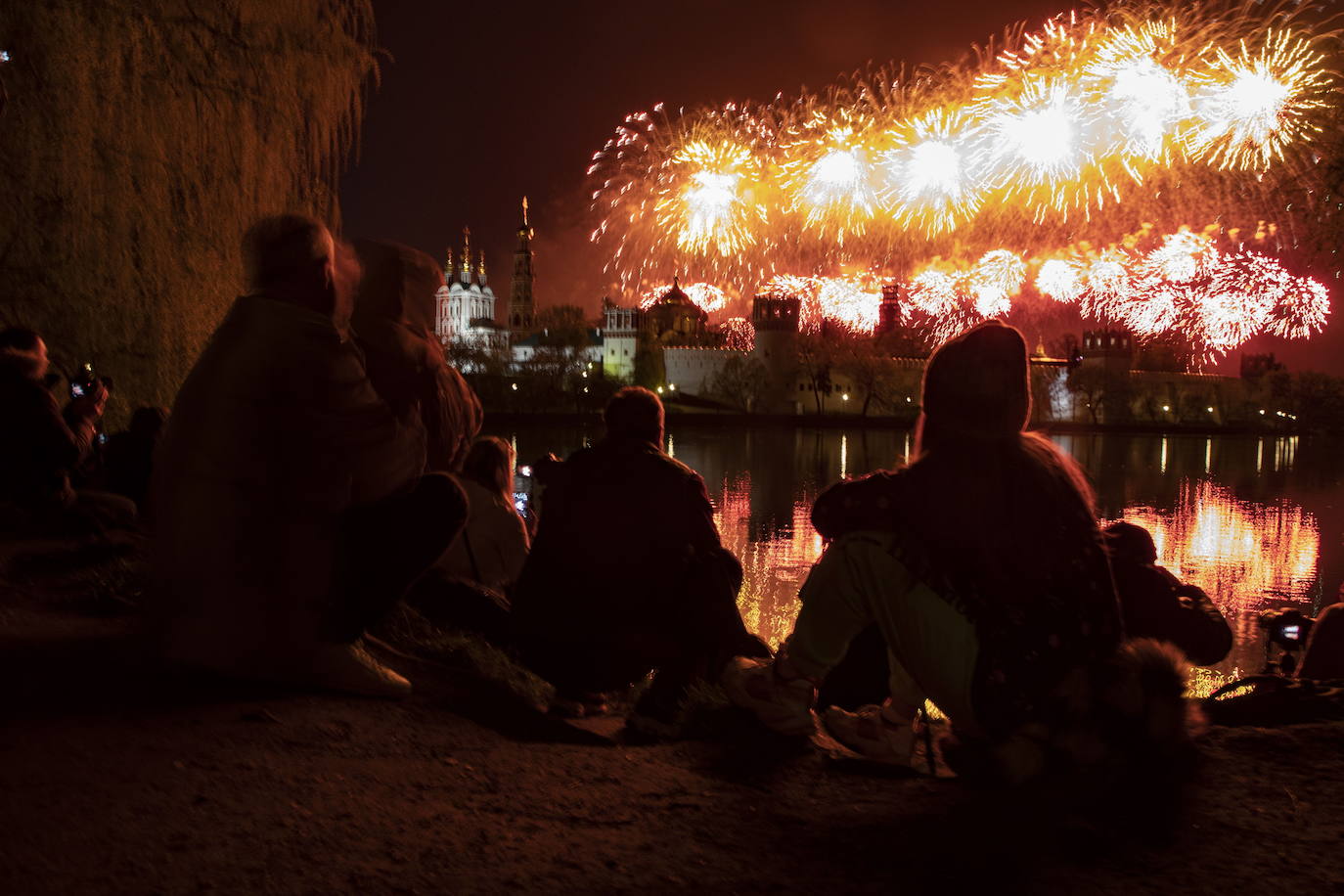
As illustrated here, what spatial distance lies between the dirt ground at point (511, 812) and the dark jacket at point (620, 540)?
1.75 ft

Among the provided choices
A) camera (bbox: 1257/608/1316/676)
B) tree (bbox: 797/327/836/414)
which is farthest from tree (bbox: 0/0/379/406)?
tree (bbox: 797/327/836/414)

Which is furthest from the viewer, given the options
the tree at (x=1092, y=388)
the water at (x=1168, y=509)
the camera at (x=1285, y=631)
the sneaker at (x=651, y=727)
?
the tree at (x=1092, y=388)

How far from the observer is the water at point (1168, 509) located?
1591cm

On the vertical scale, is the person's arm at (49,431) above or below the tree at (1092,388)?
below

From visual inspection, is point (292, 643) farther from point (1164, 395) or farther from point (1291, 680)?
point (1164, 395)

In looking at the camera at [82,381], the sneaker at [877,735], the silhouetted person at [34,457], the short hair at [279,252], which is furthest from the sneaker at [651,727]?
the camera at [82,381]

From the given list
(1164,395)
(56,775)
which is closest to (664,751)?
(56,775)

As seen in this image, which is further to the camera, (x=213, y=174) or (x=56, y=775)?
(x=213, y=174)

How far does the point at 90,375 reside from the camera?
6867 millimetres

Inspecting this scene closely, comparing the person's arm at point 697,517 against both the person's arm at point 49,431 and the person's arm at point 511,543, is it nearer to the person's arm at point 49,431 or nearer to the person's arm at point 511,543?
the person's arm at point 511,543

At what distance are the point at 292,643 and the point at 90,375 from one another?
5126mm

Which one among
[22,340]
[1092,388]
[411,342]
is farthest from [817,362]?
[411,342]

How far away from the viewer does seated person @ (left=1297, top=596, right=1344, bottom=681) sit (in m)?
4.18

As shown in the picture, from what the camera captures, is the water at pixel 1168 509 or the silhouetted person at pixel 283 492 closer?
the silhouetted person at pixel 283 492
